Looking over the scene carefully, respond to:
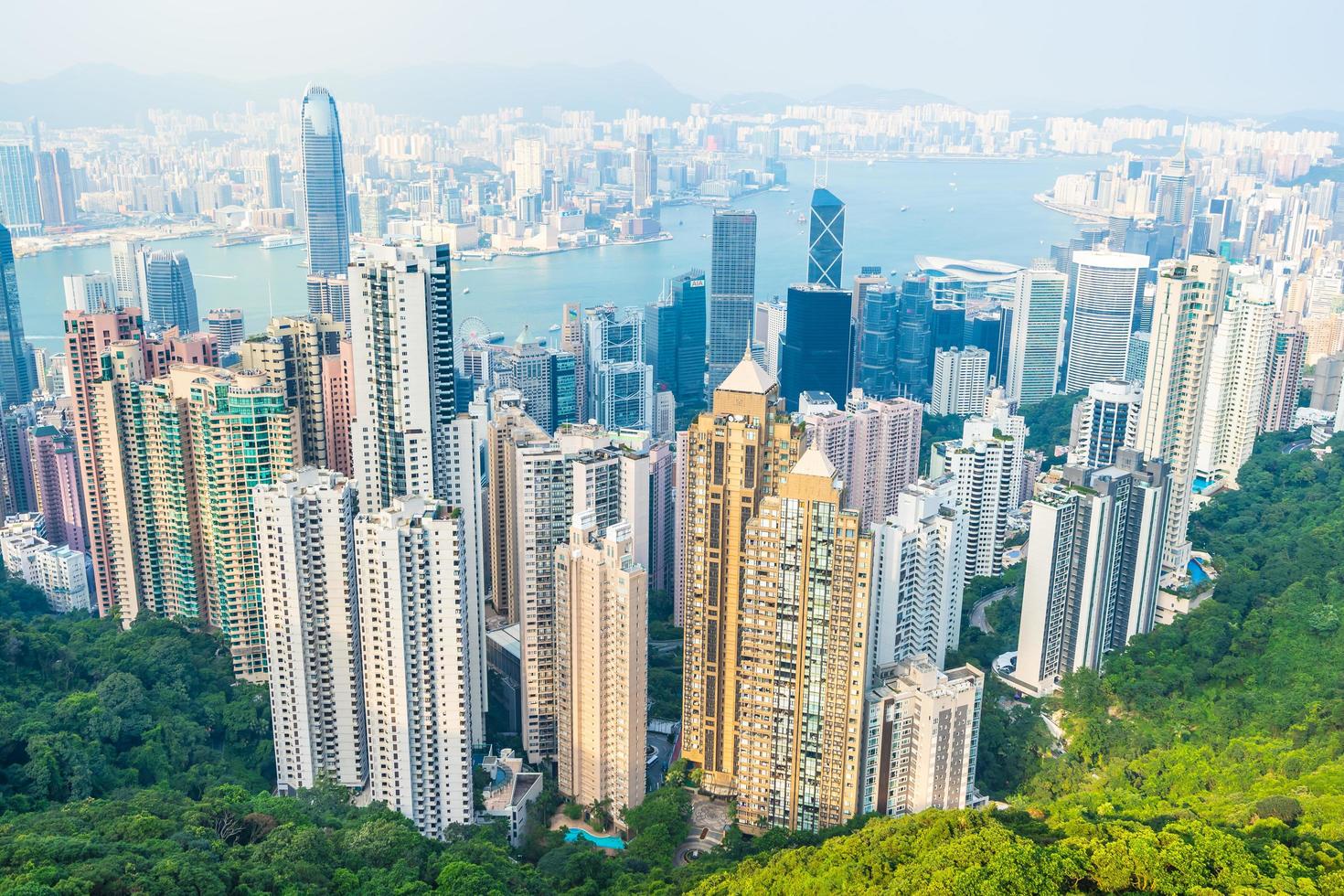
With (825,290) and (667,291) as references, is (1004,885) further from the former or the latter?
(667,291)

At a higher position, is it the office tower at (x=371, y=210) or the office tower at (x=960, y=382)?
the office tower at (x=371, y=210)

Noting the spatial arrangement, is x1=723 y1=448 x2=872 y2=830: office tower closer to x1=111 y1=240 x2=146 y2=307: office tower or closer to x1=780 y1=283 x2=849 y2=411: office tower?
x1=780 y1=283 x2=849 y2=411: office tower

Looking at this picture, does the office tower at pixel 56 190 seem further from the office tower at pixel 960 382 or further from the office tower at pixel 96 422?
the office tower at pixel 960 382

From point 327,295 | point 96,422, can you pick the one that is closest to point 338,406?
point 96,422

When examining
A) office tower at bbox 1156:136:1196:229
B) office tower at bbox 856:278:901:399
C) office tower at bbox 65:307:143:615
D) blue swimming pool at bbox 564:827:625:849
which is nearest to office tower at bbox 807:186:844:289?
office tower at bbox 856:278:901:399

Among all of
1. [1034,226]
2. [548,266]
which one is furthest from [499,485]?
[1034,226]

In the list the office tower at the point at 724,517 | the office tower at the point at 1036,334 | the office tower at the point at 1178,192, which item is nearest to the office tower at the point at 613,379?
the office tower at the point at 1036,334

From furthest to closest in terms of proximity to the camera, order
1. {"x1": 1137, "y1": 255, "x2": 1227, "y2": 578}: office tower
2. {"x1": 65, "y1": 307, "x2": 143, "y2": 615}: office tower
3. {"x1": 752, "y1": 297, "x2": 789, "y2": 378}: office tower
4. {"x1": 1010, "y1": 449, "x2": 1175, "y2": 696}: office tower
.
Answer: {"x1": 752, "y1": 297, "x2": 789, "y2": 378}: office tower, {"x1": 1137, "y1": 255, "x2": 1227, "y2": 578}: office tower, {"x1": 65, "y1": 307, "x2": 143, "y2": 615}: office tower, {"x1": 1010, "y1": 449, "x2": 1175, "y2": 696}: office tower
